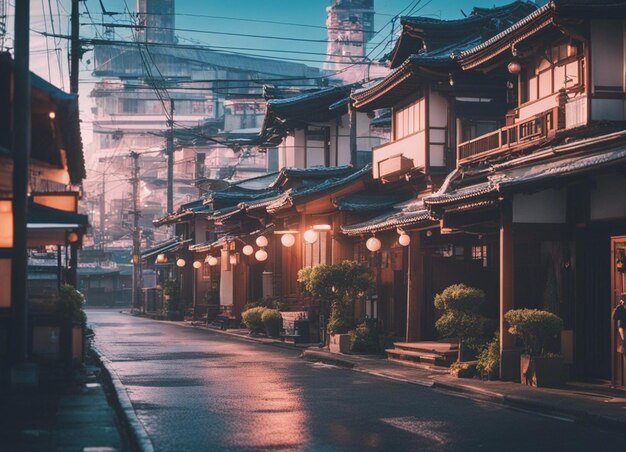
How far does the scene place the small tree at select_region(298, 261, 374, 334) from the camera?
32562 millimetres

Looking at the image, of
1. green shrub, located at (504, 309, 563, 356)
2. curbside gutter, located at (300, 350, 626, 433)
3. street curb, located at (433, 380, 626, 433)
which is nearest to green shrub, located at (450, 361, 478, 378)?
curbside gutter, located at (300, 350, 626, 433)

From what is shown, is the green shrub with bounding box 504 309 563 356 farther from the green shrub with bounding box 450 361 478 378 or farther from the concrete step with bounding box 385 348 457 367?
the concrete step with bounding box 385 348 457 367

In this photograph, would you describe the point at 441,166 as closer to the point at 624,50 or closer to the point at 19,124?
the point at 624,50

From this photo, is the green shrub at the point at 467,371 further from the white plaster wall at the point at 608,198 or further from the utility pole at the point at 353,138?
the utility pole at the point at 353,138

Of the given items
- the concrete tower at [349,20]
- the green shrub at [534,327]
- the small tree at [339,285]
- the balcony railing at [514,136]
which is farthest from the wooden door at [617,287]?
the concrete tower at [349,20]

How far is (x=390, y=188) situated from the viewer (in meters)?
38.8

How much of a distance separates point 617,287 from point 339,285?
13.3 metres

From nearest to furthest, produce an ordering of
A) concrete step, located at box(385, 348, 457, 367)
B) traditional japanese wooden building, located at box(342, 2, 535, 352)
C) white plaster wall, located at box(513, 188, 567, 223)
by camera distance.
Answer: white plaster wall, located at box(513, 188, 567, 223)
concrete step, located at box(385, 348, 457, 367)
traditional japanese wooden building, located at box(342, 2, 535, 352)

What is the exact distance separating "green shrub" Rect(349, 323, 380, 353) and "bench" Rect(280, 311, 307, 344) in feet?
20.3

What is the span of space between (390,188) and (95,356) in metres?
14.3

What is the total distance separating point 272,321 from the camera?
41562 mm

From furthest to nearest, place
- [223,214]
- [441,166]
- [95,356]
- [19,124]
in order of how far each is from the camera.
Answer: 1. [223,214]
2. [441,166]
3. [95,356]
4. [19,124]

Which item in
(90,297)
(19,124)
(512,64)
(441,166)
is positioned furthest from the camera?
(90,297)

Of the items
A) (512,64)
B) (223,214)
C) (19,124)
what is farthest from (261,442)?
(223,214)
